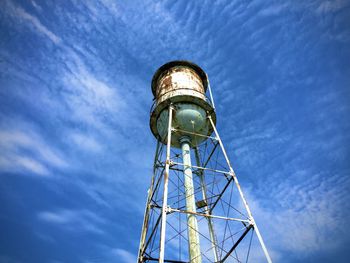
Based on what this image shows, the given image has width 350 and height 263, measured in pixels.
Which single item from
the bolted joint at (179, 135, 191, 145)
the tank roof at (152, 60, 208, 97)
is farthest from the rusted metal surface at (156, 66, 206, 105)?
the bolted joint at (179, 135, 191, 145)

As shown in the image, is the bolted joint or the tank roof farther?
the tank roof

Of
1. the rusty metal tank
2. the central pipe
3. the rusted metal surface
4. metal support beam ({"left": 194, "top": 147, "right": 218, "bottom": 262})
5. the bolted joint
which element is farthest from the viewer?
the bolted joint

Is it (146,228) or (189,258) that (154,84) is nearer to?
(146,228)

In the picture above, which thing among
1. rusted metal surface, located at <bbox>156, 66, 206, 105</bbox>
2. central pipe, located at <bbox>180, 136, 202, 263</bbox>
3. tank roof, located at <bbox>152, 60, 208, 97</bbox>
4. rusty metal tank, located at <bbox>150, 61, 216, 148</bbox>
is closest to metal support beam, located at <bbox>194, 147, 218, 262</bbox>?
rusty metal tank, located at <bbox>150, 61, 216, 148</bbox>

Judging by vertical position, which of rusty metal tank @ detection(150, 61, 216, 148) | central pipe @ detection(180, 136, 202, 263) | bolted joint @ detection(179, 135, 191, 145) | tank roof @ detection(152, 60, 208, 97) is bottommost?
central pipe @ detection(180, 136, 202, 263)

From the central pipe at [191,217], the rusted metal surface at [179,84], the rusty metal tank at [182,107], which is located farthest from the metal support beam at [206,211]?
the rusted metal surface at [179,84]

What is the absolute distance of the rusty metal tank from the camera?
11766 millimetres

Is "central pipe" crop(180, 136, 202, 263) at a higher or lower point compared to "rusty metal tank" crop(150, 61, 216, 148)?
lower

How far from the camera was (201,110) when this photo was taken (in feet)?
39.6

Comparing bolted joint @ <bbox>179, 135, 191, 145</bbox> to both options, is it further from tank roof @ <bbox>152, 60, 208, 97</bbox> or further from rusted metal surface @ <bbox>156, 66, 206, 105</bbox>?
tank roof @ <bbox>152, 60, 208, 97</bbox>

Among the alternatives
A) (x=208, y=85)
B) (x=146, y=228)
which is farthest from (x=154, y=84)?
(x=146, y=228)

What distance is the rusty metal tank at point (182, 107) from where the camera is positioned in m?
11.8

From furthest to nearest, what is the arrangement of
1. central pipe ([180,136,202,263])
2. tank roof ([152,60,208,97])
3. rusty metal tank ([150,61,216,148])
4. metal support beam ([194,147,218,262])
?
tank roof ([152,60,208,97])
rusty metal tank ([150,61,216,148])
metal support beam ([194,147,218,262])
central pipe ([180,136,202,263])

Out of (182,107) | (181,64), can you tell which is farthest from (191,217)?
(181,64)
